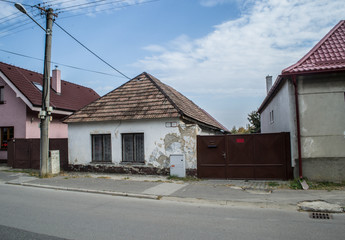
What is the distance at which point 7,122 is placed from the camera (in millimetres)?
18078

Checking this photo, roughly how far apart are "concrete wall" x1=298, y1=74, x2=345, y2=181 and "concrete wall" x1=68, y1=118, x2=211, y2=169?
443 centimetres

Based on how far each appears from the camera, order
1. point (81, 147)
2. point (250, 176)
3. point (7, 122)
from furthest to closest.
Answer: point (7, 122), point (81, 147), point (250, 176)

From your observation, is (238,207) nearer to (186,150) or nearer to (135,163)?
(186,150)

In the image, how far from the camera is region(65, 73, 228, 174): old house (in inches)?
464

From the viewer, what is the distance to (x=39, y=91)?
19.3m

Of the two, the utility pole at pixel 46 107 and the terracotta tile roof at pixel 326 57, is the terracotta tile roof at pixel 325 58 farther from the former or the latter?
the utility pole at pixel 46 107

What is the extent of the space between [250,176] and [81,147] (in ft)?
27.8

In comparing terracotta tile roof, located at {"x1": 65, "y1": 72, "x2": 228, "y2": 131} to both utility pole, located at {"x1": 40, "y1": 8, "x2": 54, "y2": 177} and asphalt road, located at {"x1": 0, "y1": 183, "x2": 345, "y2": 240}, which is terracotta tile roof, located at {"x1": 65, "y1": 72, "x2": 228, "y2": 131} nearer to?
utility pole, located at {"x1": 40, "y1": 8, "x2": 54, "y2": 177}

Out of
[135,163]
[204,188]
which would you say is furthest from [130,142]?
[204,188]

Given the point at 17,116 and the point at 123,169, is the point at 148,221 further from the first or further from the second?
the point at 17,116

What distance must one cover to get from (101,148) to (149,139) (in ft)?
9.21

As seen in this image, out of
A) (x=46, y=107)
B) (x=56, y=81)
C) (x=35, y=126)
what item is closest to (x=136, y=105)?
(x=46, y=107)

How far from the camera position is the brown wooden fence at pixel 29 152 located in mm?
14266

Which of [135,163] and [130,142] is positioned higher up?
[130,142]
